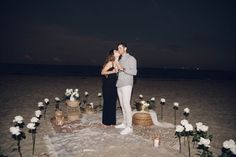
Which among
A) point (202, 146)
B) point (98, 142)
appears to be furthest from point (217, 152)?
point (98, 142)

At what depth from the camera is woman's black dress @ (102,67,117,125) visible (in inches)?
347

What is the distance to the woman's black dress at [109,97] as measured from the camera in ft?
28.9

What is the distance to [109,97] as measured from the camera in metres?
9.00

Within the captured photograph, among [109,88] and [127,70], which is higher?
[127,70]

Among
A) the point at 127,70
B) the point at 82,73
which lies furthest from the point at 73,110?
the point at 82,73

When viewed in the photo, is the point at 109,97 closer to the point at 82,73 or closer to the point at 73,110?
the point at 73,110

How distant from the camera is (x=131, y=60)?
307 inches

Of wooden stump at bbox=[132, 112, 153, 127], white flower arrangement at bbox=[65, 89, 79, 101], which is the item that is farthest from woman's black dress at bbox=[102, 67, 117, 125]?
white flower arrangement at bbox=[65, 89, 79, 101]

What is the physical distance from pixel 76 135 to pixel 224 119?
7.31m

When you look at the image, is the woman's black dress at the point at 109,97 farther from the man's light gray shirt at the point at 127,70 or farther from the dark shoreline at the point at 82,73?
the dark shoreline at the point at 82,73

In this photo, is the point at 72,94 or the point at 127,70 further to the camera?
the point at 72,94

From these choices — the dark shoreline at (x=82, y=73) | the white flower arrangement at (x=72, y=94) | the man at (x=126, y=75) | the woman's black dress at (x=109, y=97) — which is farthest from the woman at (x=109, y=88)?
the dark shoreline at (x=82, y=73)

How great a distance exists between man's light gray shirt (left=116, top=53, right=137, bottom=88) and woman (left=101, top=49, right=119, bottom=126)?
1.30ft

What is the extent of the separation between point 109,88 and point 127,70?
1318mm
